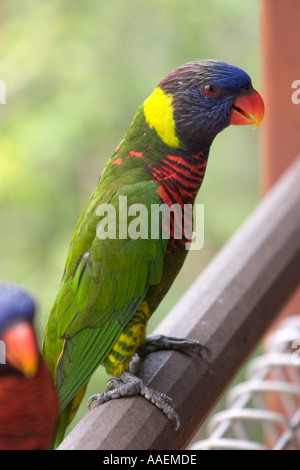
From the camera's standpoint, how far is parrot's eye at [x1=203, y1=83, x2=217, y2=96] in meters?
0.81

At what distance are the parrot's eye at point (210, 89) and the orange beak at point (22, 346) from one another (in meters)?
0.45

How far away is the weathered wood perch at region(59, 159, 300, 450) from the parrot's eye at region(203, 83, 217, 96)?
41 cm

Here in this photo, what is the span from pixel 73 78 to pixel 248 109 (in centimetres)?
271

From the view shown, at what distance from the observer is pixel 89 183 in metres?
3.18

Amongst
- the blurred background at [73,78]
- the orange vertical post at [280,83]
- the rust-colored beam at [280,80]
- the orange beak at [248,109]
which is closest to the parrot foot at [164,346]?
the orange beak at [248,109]

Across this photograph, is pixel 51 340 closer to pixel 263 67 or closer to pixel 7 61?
pixel 263 67

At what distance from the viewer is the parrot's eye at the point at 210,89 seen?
808 millimetres

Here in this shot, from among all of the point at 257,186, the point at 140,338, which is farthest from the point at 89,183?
the point at 140,338

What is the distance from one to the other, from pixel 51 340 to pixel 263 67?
1.00 m

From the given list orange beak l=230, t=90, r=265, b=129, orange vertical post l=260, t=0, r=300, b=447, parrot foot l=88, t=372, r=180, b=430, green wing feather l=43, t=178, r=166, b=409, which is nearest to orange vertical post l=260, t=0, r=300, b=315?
orange vertical post l=260, t=0, r=300, b=447

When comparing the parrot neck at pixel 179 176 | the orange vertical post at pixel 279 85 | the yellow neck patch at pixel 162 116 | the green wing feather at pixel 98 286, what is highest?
the orange vertical post at pixel 279 85

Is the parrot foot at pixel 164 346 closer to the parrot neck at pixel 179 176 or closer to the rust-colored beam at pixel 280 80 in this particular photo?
the parrot neck at pixel 179 176

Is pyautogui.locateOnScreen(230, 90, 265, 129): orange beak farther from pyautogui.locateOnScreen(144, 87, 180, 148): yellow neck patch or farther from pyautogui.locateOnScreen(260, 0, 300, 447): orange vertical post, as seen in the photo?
pyautogui.locateOnScreen(260, 0, 300, 447): orange vertical post

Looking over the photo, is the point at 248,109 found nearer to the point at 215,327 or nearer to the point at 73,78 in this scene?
the point at 215,327
